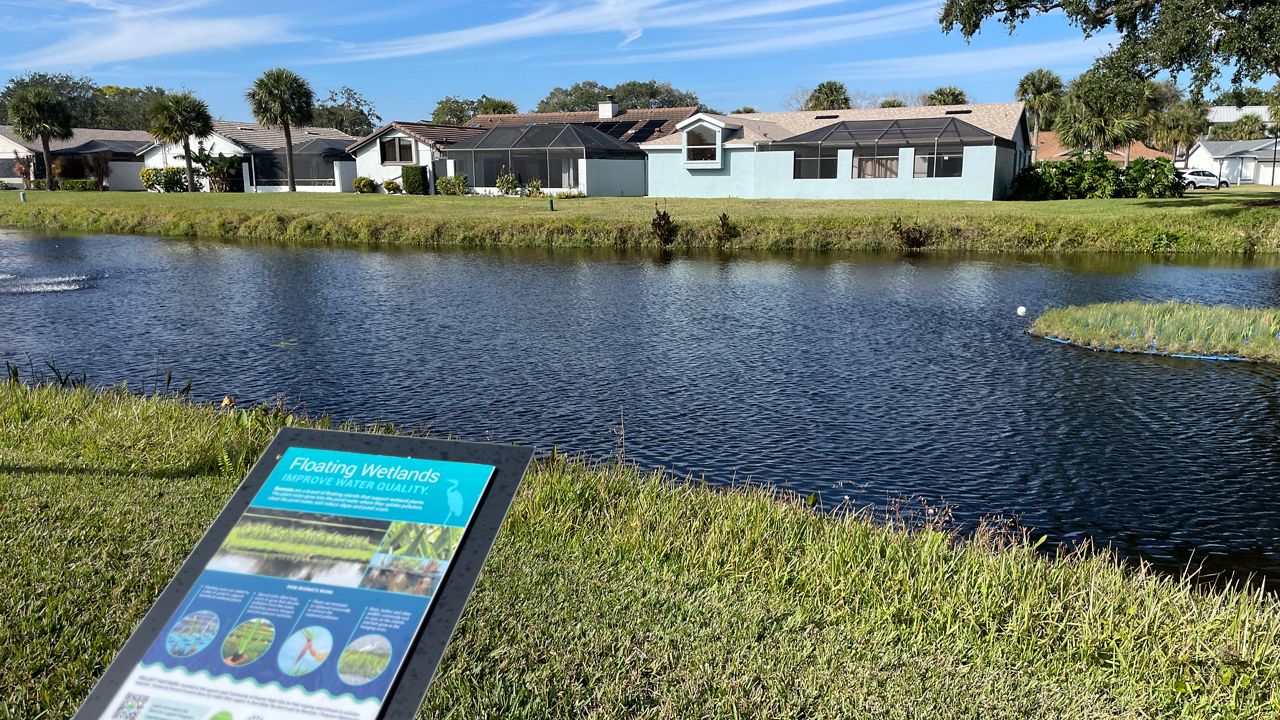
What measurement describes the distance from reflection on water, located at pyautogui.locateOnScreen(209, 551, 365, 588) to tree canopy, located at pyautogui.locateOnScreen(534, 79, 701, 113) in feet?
409

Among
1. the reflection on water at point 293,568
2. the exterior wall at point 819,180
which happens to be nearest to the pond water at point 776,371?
the reflection on water at point 293,568

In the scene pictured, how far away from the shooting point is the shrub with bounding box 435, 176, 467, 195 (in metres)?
58.8

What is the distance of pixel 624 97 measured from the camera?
12675 cm

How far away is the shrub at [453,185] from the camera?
5878 centimetres

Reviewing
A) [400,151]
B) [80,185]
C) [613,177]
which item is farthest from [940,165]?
[80,185]

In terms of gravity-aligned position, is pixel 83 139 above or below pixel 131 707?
above

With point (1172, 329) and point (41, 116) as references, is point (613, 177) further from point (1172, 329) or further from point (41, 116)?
point (41, 116)

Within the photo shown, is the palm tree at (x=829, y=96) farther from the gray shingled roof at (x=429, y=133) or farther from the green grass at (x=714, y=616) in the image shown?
the green grass at (x=714, y=616)

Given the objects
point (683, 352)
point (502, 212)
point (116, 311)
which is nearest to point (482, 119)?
point (502, 212)

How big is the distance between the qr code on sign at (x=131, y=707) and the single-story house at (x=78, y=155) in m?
82.1

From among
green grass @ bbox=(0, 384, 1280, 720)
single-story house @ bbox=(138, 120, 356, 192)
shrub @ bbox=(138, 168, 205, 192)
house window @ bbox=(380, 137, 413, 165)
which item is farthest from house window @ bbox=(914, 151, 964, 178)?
shrub @ bbox=(138, 168, 205, 192)

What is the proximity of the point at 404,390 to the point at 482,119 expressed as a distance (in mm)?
59442

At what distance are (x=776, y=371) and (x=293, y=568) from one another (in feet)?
48.3

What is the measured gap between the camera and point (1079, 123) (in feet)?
198
